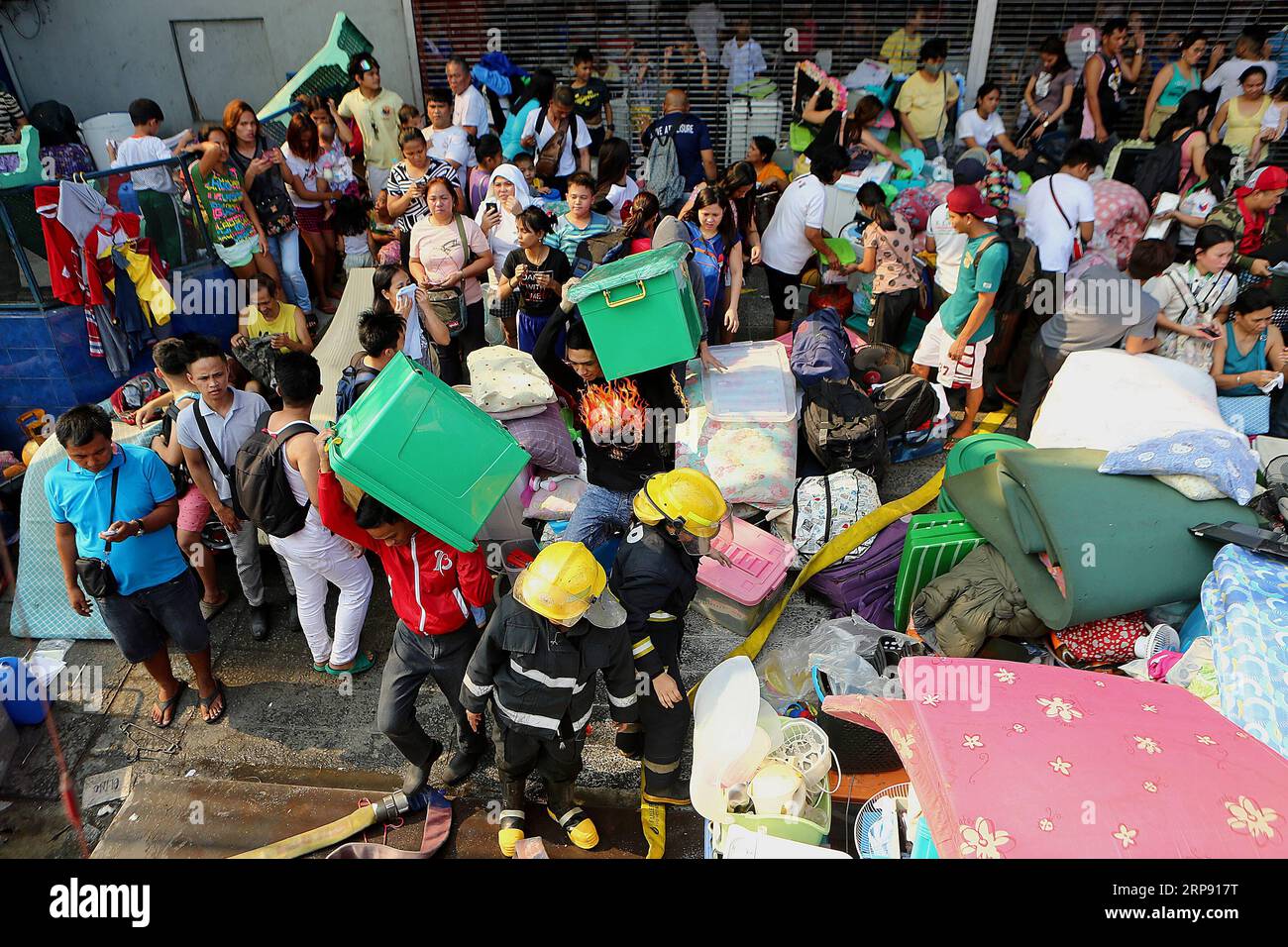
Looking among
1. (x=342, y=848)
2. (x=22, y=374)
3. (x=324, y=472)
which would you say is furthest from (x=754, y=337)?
(x=22, y=374)

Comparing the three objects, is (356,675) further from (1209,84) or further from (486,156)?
(1209,84)

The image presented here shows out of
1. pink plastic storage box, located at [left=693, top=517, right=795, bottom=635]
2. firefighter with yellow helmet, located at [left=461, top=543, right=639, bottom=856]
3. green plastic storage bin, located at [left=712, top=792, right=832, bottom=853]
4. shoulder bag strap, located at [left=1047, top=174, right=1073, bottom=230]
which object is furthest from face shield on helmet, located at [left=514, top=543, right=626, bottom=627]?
shoulder bag strap, located at [left=1047, top=174, right=1073, bottom=230]

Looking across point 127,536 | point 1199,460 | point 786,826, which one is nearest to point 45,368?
point 127,536

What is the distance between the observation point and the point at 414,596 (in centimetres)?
338

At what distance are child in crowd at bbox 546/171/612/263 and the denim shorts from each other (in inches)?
125

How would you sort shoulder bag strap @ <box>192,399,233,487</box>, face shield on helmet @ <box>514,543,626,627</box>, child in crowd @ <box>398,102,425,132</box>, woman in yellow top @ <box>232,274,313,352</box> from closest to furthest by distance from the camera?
face shield on helmet @ <box>514,543,626,627</box> < shoulder bag strap @ <box>192,399,233,487</box> < woman in yellow top @ <box>232,274,313,352</box> < child in crowd @ <box>398,102,425,132</box>

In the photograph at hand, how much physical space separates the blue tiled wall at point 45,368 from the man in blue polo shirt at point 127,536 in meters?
2.27

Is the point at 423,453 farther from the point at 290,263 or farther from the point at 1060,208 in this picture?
the point at 1060,208

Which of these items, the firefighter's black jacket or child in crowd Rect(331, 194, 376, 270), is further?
child in crowd Rect(331, 194, 376, 270)

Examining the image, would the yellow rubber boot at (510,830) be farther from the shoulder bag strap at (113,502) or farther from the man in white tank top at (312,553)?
the shoulder bag strap at (113,502)

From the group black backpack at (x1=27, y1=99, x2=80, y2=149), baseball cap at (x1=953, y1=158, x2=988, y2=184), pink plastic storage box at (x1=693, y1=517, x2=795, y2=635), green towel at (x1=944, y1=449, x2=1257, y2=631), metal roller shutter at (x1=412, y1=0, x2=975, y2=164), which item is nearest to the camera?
green towel at (x1=944, y1=449, x2=1257, y2=631)

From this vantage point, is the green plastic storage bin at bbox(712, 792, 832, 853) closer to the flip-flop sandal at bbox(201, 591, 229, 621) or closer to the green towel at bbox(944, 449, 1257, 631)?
the green towel at bbox(944, 449, 1257, 631)

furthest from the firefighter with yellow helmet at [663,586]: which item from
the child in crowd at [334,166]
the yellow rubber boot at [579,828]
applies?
the child in crowd at [334,166]

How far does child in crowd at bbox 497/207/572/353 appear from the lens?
16.7 ft
